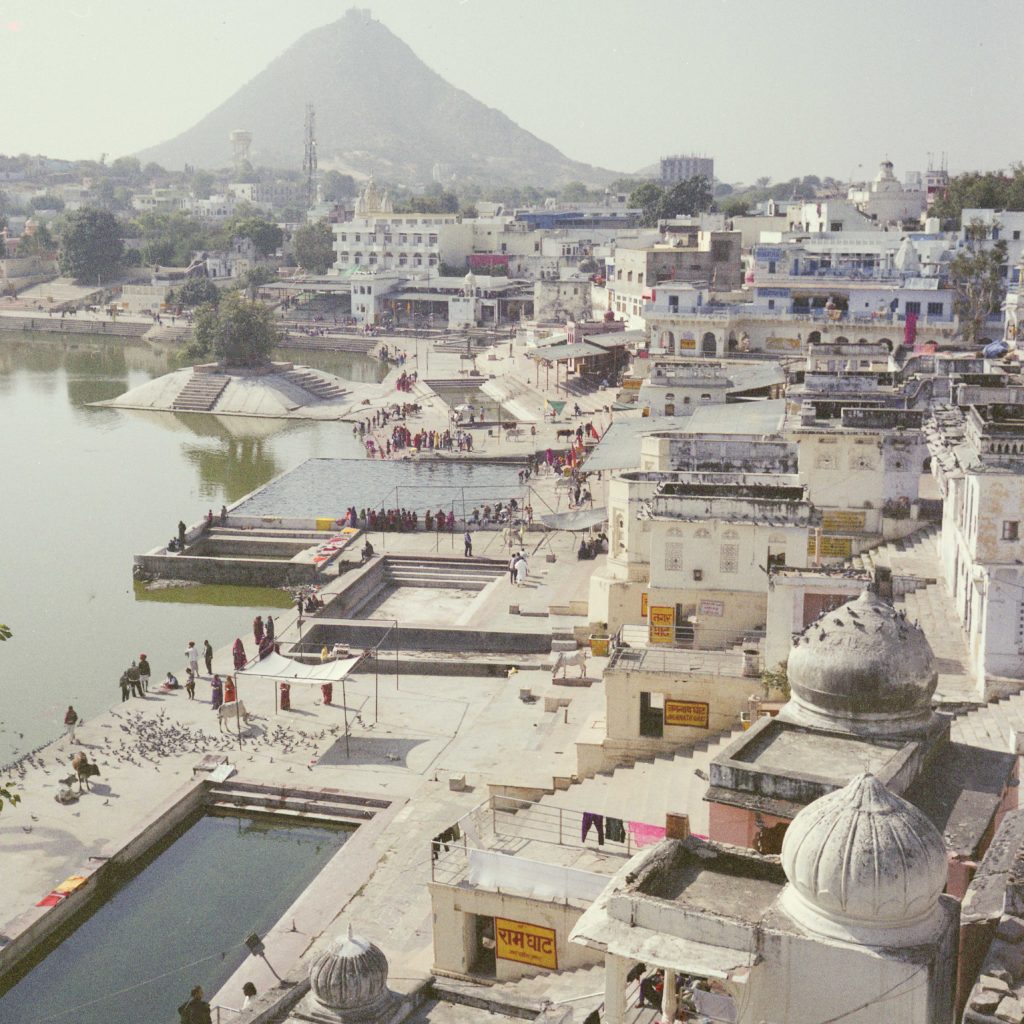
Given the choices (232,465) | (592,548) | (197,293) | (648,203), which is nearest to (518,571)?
(592,548)

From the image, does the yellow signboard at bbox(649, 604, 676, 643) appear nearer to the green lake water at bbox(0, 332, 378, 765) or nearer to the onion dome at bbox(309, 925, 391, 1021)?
the green lake water at bbox(0, 332, 378, 765)

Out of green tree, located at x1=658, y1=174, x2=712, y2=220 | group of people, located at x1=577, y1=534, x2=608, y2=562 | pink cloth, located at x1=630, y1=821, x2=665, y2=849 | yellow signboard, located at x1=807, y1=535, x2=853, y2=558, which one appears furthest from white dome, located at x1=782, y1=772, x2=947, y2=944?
green tree, located at x1=658, y1=174, x2=712, y2=220

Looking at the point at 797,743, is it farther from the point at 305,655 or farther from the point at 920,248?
the point at 920,248

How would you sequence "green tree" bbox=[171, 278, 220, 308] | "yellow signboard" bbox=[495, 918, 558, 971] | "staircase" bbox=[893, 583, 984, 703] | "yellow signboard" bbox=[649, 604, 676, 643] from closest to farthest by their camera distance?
"yellow signboard" bbox=[495, 918, 558, 971]
"staircase" bbox=[893, 583, 984, 703]
"yellow signboard" bbox=[649, 604, 676, 643]
"green tree" bbox=[171, 278, 220, 308]

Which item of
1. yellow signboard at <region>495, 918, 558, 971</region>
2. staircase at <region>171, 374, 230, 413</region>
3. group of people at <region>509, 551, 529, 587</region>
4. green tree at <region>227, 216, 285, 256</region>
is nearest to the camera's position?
yellow signboard at <region>495, 918, 558, 971</region>

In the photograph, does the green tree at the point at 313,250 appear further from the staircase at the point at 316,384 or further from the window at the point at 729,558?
the window at the point at 729,558

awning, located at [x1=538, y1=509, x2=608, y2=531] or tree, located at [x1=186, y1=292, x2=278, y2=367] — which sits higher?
tree, located at [x1=186, y1=292, x2=278, y2=367]

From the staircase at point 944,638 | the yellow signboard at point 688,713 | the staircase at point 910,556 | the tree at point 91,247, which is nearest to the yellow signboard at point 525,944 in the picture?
the yellow signboard at point 688,713

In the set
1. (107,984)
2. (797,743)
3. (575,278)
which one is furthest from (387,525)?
(575,278)
